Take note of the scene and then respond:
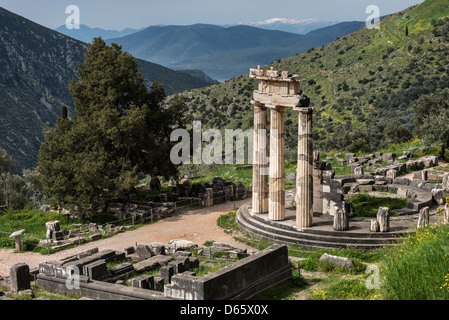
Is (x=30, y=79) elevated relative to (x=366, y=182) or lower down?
elevated

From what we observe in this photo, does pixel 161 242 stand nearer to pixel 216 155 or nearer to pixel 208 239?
pixel 208 239

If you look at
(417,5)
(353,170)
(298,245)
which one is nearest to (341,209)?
(298,245)

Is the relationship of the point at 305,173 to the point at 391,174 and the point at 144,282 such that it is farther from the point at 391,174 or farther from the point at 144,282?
the point at 391,174

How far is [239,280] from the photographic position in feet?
64.6

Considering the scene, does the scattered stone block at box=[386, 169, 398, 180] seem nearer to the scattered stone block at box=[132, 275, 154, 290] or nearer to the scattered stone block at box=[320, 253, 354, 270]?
the scattered stone block at box=[320, 253, 354, 270]

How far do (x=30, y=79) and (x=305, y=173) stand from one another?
4117 inches

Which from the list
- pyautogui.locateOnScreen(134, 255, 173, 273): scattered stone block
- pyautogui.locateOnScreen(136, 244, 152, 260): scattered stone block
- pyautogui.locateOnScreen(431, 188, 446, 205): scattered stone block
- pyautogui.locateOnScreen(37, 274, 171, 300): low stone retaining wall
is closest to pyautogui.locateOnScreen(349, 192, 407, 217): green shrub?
pyautogui.locateOnScreen(431, 188, 446, 205): scattered stone block

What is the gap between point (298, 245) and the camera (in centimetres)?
2633

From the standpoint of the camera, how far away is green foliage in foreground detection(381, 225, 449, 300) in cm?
1700

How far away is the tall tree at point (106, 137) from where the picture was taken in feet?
110

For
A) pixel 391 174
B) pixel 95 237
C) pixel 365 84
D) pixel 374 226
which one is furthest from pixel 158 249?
pixel 365 84

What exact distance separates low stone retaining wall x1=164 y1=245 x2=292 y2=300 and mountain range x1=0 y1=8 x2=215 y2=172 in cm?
7284

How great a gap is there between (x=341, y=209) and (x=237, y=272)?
28.1 ft

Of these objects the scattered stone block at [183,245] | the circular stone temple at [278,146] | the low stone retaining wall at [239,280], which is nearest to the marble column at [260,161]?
the circular stone temple at [278,146]
